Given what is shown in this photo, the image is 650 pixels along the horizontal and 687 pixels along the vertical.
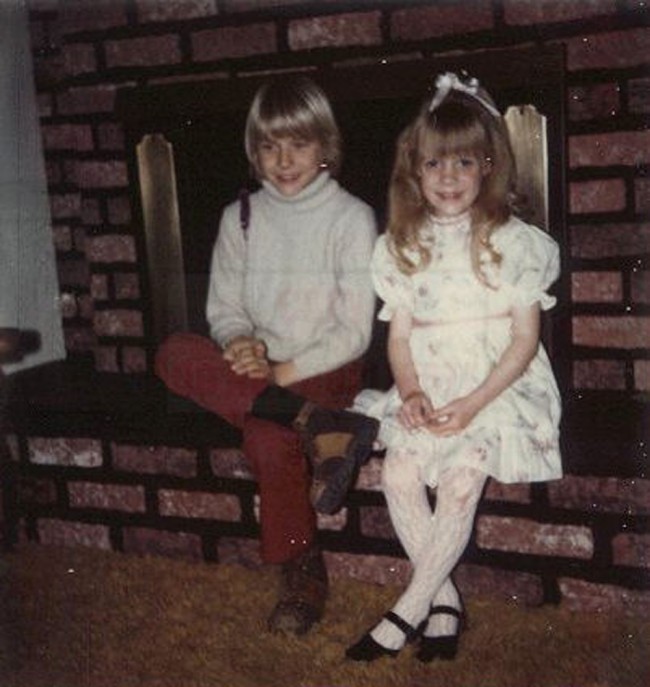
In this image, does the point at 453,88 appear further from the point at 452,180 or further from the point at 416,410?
the point at 416,410

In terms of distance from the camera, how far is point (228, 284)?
4.56 feet

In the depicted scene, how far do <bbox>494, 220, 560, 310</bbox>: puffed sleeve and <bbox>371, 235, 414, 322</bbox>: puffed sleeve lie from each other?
13cm

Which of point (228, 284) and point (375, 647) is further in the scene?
point (228, 284)

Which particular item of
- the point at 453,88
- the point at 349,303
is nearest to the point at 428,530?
the point at 349,303

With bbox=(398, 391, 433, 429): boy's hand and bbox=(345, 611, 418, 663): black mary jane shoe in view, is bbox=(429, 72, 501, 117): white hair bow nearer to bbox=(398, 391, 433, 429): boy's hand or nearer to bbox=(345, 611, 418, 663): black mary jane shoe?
bbox=(398, 391, 433, 429): boy's hand

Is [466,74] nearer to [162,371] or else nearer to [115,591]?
[162,371]

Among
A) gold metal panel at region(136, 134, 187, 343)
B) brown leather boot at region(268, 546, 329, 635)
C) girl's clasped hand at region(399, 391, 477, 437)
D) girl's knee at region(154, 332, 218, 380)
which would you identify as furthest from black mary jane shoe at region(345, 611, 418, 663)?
gold metal panel at region(136, 134, 187, 343)

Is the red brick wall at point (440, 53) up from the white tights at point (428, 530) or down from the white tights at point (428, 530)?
up

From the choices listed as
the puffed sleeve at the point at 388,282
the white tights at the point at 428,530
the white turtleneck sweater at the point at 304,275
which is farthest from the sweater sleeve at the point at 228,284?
the white tights at the point at 428,530

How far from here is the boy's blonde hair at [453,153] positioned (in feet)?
3.83

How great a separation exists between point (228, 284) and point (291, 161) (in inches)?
8.8

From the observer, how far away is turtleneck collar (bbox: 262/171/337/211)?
130 centimetres

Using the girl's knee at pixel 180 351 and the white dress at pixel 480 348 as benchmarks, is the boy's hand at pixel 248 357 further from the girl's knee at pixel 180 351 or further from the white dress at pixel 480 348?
the white dress at pixel 480 348

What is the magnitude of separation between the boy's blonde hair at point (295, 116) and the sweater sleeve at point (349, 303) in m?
0.09
